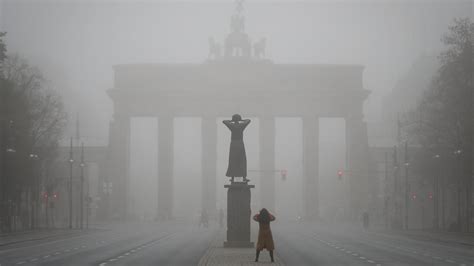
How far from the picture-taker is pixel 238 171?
48.0 meters

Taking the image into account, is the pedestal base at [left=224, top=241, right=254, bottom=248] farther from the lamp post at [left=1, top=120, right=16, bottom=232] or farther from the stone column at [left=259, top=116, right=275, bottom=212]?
the stone column at [left=259, top=116, right=275, bottom=212]

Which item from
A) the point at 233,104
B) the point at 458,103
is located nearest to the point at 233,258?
the point at 458,103

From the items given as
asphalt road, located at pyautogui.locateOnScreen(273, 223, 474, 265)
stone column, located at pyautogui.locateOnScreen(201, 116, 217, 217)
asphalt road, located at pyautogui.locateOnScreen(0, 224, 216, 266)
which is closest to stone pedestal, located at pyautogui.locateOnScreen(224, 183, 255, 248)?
asphalt road, located at pyautogui.locateOnScreen(0, 224, 216, 266)

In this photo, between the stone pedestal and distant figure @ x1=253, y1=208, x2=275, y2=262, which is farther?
the stone pedestal

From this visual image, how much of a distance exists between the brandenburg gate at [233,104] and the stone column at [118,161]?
13 centimetres

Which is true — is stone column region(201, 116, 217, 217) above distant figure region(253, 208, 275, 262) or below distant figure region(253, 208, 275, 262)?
above

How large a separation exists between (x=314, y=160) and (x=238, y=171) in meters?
101

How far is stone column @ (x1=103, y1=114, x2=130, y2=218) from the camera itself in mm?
146250

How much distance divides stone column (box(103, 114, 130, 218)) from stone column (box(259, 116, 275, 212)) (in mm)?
17792

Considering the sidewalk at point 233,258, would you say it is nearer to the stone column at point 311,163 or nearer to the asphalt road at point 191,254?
the asphalt road at point 191,254

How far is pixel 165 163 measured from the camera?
15012cm

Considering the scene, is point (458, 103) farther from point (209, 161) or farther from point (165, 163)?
point (165, 163)

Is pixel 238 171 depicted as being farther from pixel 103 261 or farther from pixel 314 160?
pixel 314 160

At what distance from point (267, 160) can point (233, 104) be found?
8.83m
